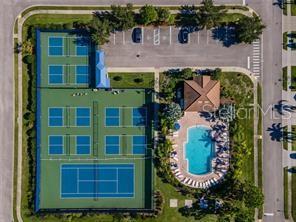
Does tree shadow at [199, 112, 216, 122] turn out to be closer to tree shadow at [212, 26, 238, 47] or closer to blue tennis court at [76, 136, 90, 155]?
tree shadow at [212, 26, 238, 47]

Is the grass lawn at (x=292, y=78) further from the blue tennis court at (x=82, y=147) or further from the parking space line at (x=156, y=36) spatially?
the blue tennis court at (x=82, y=147)

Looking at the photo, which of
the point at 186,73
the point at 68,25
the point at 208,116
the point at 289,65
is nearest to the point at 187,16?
the point at 186,73

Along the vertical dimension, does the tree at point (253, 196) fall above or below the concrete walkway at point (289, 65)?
below

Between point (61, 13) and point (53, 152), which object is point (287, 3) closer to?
point (61, 13)

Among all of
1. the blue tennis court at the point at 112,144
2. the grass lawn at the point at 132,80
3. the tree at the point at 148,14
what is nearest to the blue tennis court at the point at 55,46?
the grass lawn at the point at 132,80

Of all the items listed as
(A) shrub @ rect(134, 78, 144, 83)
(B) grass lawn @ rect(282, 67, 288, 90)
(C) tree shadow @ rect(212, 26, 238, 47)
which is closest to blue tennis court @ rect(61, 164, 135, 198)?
(A) shrub @ rect(134, 78, 144, 83)

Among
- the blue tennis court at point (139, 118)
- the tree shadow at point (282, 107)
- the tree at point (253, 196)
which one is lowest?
the tree at point (253, 196)

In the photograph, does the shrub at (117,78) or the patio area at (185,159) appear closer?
the shrub at (117,78)
